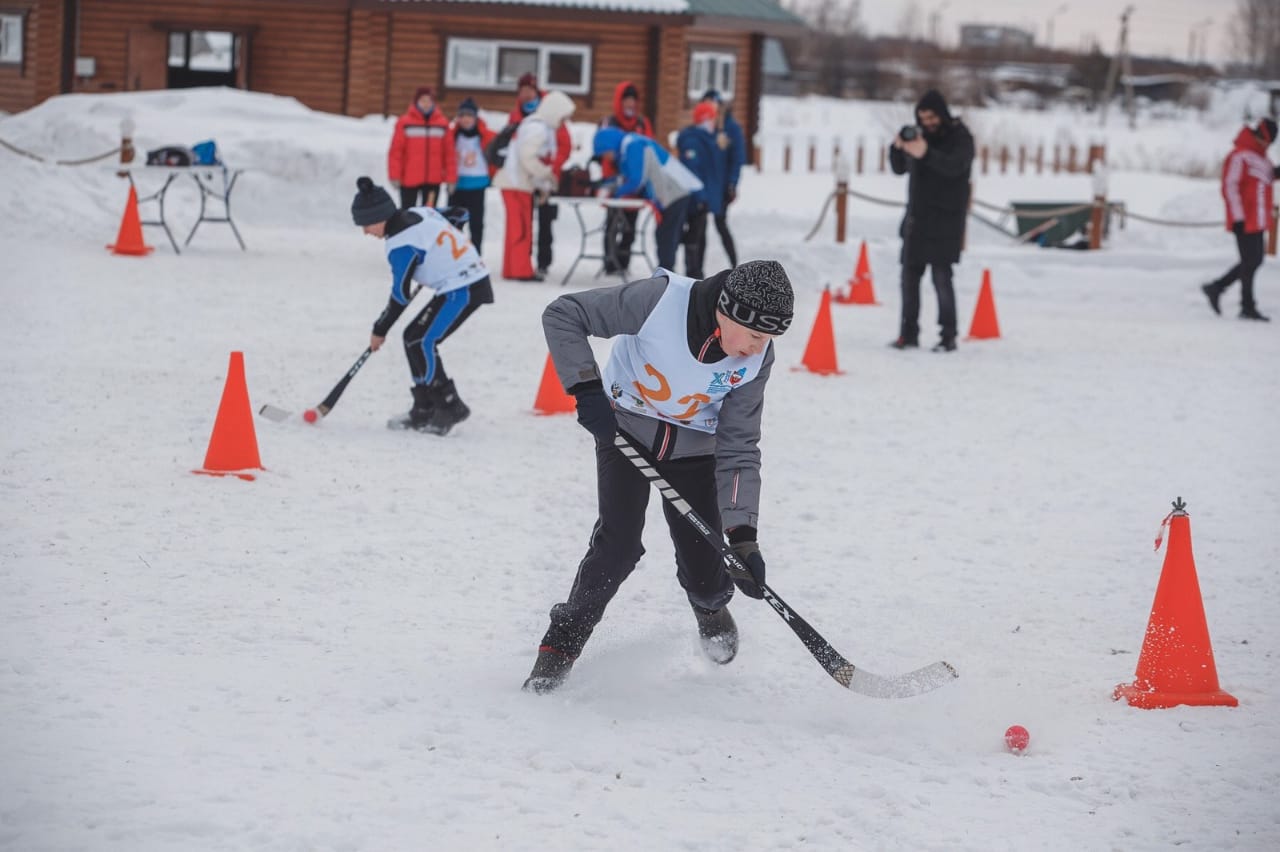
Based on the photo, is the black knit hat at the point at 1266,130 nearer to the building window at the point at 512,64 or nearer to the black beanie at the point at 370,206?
the black beanie at the point at 370,206

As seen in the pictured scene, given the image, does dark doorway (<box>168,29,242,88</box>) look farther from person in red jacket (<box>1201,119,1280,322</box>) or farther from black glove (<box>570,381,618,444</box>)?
black glove (<box>570,381,618,444</box>)

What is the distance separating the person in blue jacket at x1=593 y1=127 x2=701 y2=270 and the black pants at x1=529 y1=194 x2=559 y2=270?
1.03 m

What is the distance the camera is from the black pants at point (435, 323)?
7.69m

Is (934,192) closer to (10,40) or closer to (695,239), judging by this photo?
Answer: (695,239)

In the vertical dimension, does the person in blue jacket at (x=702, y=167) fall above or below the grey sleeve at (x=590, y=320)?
above

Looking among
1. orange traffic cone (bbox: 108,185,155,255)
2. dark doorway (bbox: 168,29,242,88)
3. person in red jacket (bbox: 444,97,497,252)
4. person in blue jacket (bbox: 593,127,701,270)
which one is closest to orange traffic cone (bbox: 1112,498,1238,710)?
person in blue jacket (bbox: 593,127,701,270)

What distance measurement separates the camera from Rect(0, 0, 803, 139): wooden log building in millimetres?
24828

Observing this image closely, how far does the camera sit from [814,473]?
7.52m

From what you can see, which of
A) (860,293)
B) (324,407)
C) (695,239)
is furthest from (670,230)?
(324,407)

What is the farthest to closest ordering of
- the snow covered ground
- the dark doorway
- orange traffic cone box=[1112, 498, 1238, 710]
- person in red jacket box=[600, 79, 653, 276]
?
the dark doorway
person in red jacket box=[600, 79, 653, 276]
orange traffic cone box=[1112, 498, 1238, 710]
the snow covered ground

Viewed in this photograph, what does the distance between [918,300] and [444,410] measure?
4.69m

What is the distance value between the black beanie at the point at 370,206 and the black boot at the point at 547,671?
345 cm

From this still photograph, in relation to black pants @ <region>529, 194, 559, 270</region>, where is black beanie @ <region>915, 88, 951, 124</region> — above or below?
above

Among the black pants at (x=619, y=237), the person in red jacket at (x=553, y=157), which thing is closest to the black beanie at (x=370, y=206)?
the person in red jacket at (x=553, y=157)
